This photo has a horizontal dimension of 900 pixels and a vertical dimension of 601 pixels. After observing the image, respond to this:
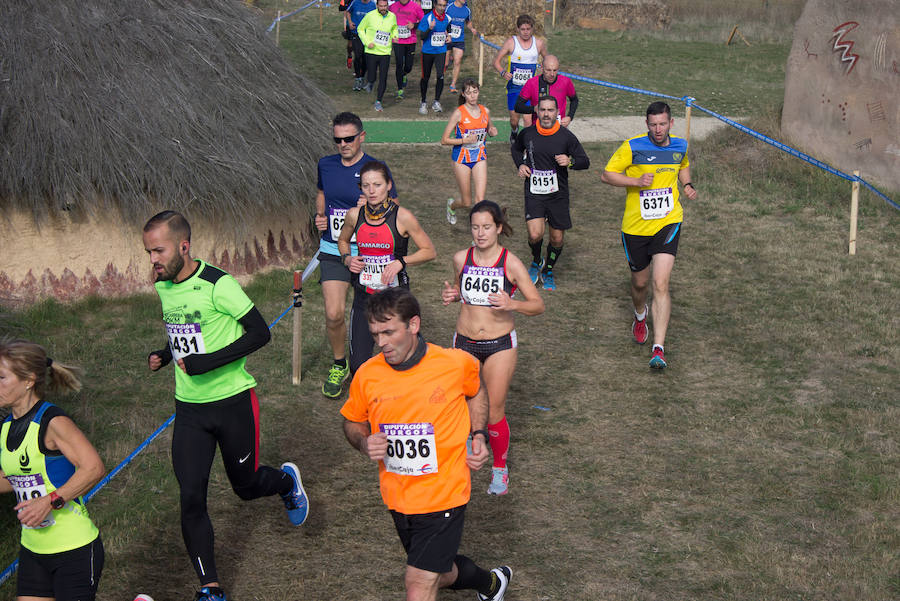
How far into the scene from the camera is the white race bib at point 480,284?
653cm

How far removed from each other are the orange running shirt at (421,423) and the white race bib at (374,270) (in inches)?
96.4

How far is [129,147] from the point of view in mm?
9680

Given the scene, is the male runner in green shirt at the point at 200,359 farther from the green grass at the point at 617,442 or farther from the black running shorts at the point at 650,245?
the black running shorts at the point at 650,245

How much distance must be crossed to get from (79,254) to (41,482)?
580 centimetres

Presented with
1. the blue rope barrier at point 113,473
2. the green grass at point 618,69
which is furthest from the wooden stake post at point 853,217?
the blue rope barrier at point 113,473

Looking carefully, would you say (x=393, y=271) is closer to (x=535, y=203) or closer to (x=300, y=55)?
(x=535, y=203)

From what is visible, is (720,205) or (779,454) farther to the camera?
(720,205)

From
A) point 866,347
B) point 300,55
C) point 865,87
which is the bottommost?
point 300,55

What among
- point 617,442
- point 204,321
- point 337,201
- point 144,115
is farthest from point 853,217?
point 204,321

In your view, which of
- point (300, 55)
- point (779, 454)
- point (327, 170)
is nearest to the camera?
point (779, 454)

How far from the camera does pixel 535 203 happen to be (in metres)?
10.2

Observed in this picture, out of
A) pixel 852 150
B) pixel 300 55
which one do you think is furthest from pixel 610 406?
pixel 300 55

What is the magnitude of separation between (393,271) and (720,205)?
7.77 m

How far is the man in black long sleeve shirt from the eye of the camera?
984 centimetres
